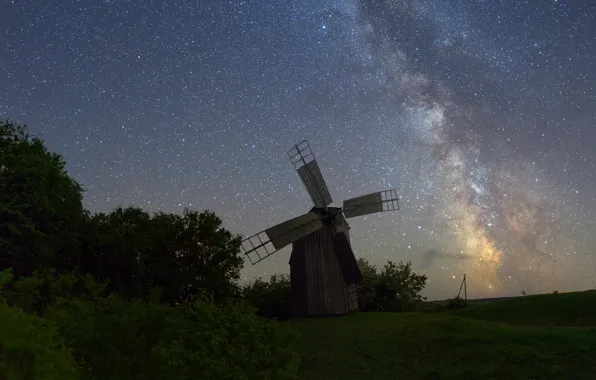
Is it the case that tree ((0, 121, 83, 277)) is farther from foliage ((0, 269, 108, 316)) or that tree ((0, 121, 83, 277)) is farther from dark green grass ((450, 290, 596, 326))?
dark green grass ((450, 290, 596, 326))

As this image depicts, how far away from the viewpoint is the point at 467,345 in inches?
1037

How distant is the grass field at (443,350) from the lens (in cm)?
2350

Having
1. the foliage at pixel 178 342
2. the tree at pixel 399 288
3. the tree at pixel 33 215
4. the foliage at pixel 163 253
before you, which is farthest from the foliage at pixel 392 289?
the foliage at pixel 178 342

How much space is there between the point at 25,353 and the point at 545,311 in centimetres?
3660

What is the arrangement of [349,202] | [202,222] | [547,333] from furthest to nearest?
[349,202] < [202,222] < [547,333]

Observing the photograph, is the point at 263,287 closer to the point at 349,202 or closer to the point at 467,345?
the point at 349,202

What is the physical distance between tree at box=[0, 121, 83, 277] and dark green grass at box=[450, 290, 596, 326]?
88.6 feet

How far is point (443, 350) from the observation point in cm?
2644

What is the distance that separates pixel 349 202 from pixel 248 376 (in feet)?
97.2

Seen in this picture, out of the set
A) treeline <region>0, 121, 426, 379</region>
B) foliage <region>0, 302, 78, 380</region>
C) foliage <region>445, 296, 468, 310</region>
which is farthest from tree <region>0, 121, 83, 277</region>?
foliage <region>445, 296, 468, 310</region>

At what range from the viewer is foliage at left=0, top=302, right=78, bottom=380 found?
7.40m

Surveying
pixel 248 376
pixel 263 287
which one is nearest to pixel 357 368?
pixel 248 376

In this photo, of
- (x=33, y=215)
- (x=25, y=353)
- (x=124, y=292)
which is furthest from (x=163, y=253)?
(x=25, y=353)

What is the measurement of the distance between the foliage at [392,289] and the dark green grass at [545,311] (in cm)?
327
